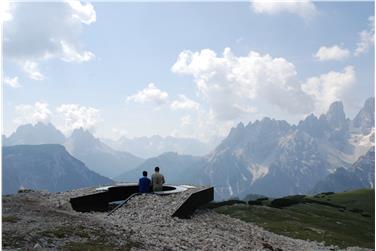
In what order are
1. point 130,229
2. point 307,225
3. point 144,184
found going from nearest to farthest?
point 130,229, point 144,184, point 307,225

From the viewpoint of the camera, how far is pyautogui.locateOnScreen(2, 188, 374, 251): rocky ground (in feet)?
75.3

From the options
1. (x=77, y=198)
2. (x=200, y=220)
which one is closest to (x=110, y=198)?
(x=77, y=198)

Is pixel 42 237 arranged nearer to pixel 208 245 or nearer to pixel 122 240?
pixel 122 240

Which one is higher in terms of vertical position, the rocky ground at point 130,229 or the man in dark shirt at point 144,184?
the man in dark shirt at point 144,184

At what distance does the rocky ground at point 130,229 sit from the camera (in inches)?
904

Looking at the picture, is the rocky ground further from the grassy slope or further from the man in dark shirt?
the grassy slope

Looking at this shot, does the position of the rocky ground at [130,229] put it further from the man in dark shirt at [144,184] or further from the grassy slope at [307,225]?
the grassy slope at [307,225]

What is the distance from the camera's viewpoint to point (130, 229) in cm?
2805

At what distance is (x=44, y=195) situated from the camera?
4309cm

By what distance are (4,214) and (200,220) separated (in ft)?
56.7

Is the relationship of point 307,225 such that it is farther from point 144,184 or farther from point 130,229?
point 130,229

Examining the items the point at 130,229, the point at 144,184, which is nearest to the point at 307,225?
the point at 144,184

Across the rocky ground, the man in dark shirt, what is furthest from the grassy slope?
the man in dark shirt

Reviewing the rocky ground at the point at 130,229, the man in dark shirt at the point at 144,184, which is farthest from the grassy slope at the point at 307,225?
the man in dark shirt at the point at 144,184
